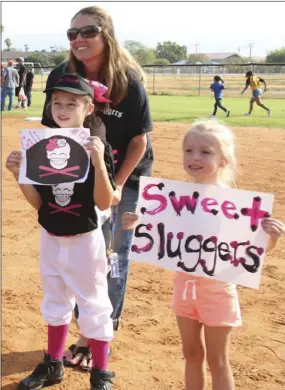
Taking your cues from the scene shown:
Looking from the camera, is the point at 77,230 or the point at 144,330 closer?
the point at 77,230

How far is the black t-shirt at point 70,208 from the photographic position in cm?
277

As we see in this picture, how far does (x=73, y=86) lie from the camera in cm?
274

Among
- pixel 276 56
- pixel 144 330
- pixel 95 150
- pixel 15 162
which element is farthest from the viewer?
pixel 276 56

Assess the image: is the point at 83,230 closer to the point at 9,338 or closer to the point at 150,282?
the point at 9,338

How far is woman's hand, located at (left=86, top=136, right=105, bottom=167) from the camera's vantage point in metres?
2.64

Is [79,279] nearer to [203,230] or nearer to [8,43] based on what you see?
[203,230]

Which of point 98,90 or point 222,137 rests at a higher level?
point 98,90

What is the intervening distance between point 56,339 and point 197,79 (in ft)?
137

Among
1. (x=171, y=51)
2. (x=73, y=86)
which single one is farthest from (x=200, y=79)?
(x=171, y=51)

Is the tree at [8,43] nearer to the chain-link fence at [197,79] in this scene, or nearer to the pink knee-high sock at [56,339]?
the chain-link fence at [197,79]

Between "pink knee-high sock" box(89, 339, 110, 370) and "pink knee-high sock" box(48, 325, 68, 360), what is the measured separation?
0.19 meters

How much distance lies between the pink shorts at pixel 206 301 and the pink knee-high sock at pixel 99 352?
58cm

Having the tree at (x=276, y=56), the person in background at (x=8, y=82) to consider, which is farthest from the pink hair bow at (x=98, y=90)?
the tree at (x=276, y=56)

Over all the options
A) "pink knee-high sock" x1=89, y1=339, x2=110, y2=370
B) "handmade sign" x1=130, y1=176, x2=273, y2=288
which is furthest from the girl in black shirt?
"handmade sign" x1=130, y1=176, x2=273, y2=288
